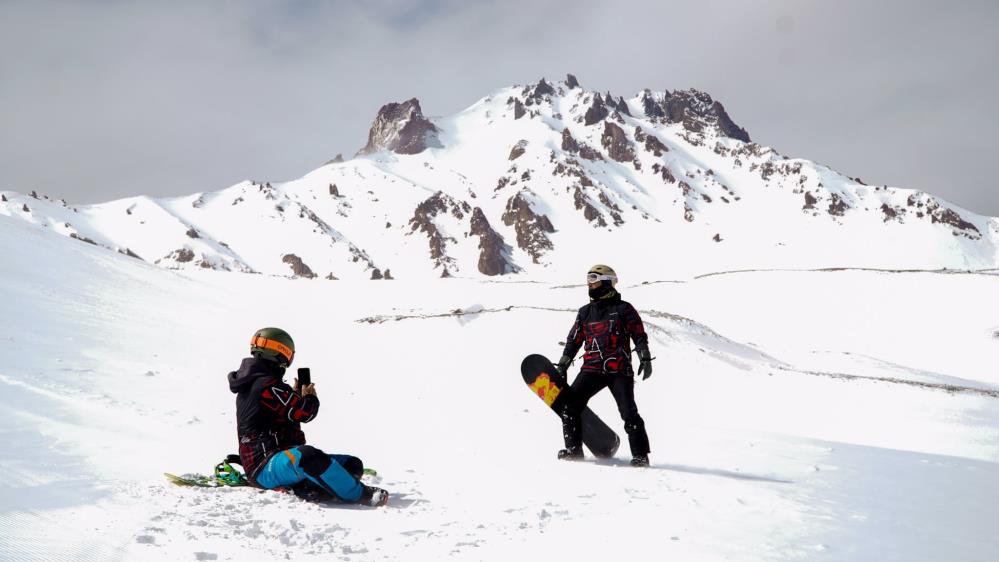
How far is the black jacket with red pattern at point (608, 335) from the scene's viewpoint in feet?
23.3

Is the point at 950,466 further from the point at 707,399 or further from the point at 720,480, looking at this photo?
the point at 707,399

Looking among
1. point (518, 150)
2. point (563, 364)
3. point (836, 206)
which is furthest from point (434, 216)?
point (563, 364)

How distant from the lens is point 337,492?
16.5ft

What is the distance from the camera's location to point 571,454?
709cm

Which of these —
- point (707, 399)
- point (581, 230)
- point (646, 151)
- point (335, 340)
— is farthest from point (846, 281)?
point (646, 151)

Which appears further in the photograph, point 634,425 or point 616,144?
point 616,144

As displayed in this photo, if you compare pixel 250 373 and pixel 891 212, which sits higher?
pixel 891 212

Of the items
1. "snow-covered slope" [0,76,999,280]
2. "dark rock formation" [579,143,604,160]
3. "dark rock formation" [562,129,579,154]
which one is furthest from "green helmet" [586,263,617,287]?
"dark rock formation" [562,129,579,154]

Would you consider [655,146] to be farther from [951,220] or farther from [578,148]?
[951,220]

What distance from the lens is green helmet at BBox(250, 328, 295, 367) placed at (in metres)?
5.75

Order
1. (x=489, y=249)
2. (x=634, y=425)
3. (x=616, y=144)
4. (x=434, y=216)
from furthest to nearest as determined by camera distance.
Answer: (x=616, y=144), (x=434, y=216), (x=489, y=249), (x=634, y=425)

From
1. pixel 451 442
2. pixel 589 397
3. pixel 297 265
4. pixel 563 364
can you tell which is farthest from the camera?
pixel 297 265

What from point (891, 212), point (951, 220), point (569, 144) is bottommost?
point (951, 220)

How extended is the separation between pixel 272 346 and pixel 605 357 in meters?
3.74
